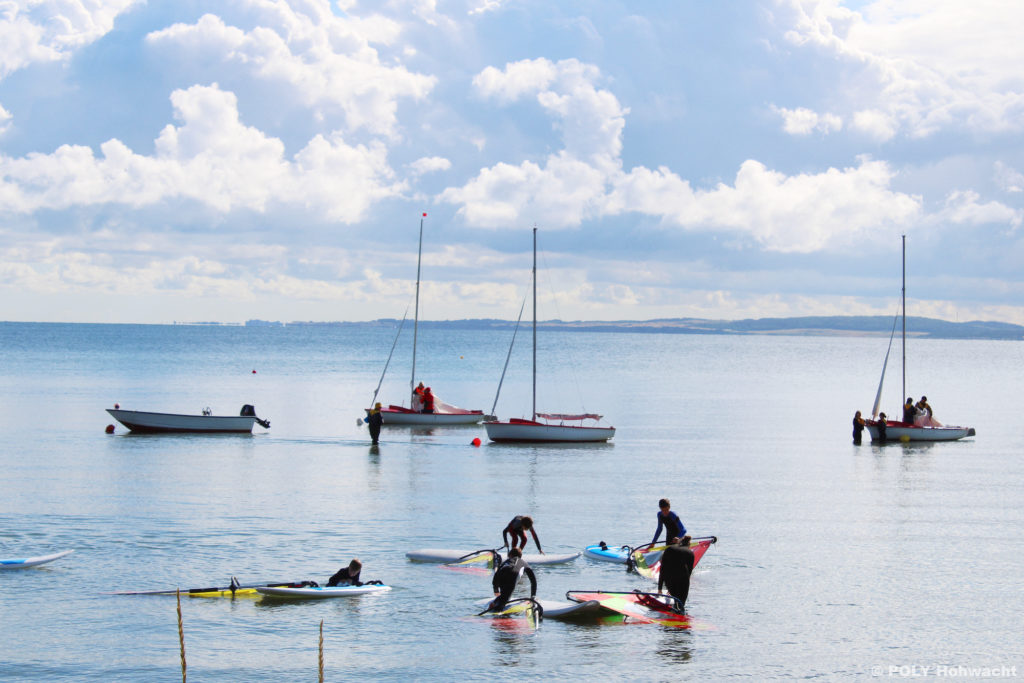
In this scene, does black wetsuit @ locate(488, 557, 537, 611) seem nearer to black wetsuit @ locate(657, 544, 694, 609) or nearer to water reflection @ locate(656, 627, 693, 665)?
black wetsuit @ locate(657, 544, 694, 609)

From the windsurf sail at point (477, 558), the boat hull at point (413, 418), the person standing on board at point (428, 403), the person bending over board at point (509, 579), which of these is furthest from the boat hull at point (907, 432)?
the person bending over board at point (509, 579)

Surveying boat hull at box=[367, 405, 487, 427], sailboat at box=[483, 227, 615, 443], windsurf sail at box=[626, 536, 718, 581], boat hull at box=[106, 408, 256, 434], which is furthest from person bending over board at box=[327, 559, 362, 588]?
boat hull at box=[367, 405, 487, 427]

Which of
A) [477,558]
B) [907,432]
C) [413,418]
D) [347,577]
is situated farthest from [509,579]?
[907,432]

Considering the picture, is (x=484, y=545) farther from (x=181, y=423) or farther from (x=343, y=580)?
(x=181, y=423)

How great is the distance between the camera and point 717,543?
3084 centimetres

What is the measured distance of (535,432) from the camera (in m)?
58.8

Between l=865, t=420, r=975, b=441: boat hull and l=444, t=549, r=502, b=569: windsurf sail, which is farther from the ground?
l=865, t=420, r=975, b=441: boat hull

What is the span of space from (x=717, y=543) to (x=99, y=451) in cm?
3337

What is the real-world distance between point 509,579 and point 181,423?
4076 cm

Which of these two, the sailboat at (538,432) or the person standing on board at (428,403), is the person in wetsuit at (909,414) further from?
the person standing on board at (428,403)

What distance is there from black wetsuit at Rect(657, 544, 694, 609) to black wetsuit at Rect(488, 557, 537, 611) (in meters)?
3.06

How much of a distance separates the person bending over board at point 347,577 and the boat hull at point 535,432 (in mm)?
33803

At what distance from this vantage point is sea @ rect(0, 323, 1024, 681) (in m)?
20.7

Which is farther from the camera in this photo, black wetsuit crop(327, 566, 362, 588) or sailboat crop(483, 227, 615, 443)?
sailboat crop(483, 227, 615, 443)
